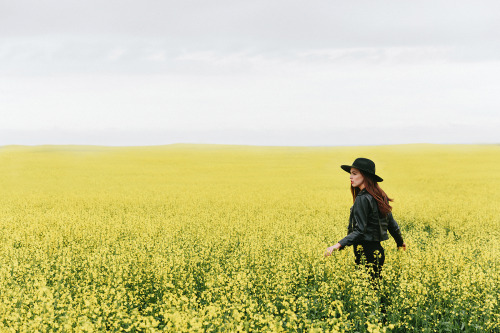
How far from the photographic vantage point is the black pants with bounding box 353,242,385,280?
228 inches

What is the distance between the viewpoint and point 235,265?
5875 millimetres

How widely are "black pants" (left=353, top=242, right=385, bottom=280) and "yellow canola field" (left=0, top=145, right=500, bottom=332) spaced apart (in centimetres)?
18

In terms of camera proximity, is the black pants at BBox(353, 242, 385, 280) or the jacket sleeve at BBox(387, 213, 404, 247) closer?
the black pants at BBox(353, 242, 385, 280)

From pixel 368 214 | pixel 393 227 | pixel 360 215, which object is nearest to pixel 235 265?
pixel 360 215

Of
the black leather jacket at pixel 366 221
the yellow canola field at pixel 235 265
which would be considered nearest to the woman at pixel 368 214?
the black leather jacket at pixel 366 221

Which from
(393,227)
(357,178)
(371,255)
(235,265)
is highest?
(357,178)

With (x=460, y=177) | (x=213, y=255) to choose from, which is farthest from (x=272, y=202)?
(x=460, y=177)

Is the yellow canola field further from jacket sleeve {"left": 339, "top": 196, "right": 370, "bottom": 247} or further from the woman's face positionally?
the woman's face

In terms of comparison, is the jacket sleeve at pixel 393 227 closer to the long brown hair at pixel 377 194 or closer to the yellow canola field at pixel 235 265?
the long brown hair at pixel 377 194

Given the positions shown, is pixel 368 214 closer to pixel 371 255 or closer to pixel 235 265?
pixel 371 255

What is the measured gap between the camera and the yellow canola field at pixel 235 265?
14.3ft

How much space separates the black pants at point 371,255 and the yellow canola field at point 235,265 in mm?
183

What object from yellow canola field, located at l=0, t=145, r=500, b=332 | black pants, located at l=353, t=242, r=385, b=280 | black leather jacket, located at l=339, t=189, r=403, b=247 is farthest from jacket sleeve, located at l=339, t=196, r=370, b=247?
yellow canola field, located at l=0, t=145, r=500, b=332

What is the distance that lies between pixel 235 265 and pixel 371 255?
2033mm
